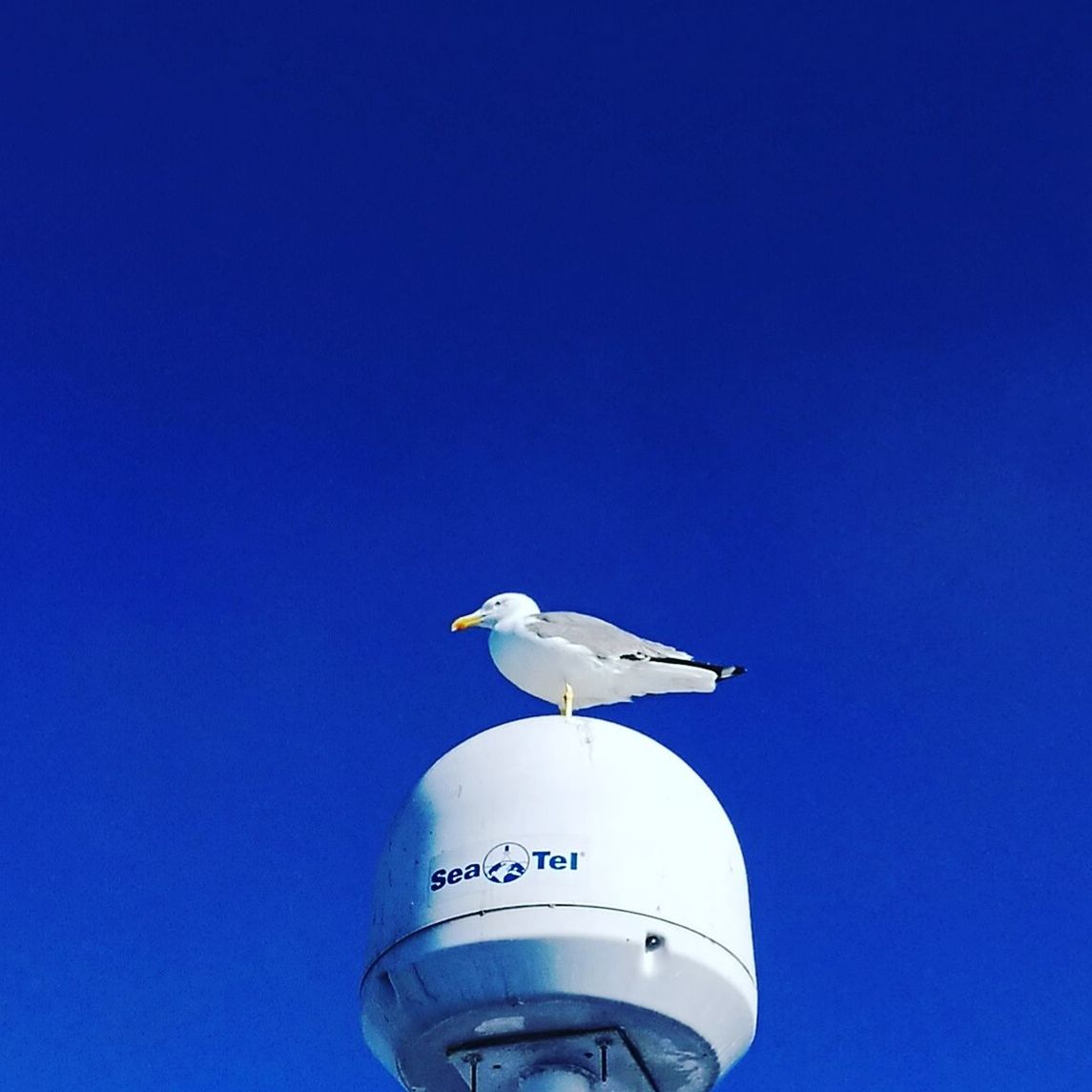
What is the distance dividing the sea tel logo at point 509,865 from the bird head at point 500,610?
3.12m

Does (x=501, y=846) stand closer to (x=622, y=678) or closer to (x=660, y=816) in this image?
(x=660, y=816)

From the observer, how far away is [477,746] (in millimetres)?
8680

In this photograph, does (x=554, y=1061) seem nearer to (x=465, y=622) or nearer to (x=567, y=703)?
(x=567, y=703)

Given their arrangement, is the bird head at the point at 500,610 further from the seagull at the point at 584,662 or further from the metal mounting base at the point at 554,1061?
the metal mounting base at the point at 554,1061

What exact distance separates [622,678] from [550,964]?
122 inches

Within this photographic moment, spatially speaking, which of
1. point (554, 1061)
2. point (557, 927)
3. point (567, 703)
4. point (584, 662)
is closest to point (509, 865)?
point (557, 927)

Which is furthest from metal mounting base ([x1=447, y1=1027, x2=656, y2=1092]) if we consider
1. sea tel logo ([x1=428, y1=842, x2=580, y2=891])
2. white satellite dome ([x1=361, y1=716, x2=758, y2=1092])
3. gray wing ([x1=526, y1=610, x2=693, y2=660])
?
gray wing ([x1=526, y1=610, x2=693, y2=660])

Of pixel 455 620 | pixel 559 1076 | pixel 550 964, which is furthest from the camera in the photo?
pixel 455 620

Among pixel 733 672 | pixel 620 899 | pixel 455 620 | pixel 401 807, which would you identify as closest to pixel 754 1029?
pixel 620 899

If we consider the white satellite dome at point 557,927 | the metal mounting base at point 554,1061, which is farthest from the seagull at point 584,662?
the metal mounting base at point 554,1061

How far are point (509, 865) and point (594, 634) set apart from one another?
2.91m

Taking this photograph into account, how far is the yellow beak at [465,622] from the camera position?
12164 mm

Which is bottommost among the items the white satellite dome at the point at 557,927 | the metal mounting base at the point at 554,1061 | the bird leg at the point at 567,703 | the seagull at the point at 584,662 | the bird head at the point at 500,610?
the metal mounting base at the point at 554,1061

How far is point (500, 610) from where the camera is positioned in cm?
1159
